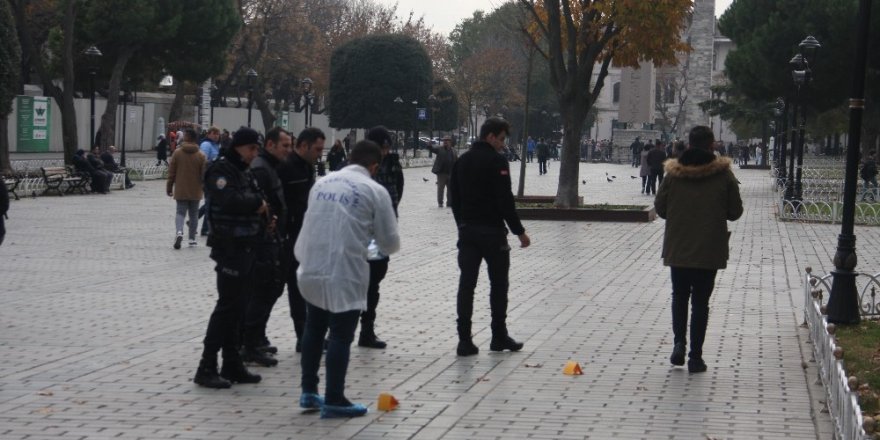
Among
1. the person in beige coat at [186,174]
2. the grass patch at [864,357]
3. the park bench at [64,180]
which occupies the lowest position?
the park bench at [64,180]

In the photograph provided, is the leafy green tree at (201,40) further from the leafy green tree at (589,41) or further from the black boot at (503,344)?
the black boot at (503,344)

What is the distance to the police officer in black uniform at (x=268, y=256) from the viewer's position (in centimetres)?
846

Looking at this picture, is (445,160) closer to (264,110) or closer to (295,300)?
(295,300)

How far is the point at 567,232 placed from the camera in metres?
21.5

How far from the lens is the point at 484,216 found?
9.07 meters

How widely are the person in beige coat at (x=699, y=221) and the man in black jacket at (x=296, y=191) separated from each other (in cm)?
241

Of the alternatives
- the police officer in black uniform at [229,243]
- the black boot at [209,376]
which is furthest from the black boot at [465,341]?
the black boot at [209,376]

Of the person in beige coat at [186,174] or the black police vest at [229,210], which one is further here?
the person in beige coat at [186,174]

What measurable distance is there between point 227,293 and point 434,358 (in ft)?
6.14

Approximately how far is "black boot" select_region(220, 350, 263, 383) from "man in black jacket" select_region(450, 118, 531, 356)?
1.73m

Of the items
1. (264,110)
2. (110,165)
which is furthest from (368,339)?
(264,110)

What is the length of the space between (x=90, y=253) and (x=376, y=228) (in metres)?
10.3

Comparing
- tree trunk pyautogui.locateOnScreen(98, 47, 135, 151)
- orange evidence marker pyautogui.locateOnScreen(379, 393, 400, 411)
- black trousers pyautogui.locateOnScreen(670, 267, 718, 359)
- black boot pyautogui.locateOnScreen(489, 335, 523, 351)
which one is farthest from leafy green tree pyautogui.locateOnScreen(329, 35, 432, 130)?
orange evidence marker pyautogui.locateOnScreen(379, 393, 400, 411)

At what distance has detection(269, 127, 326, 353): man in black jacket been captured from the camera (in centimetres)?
882
